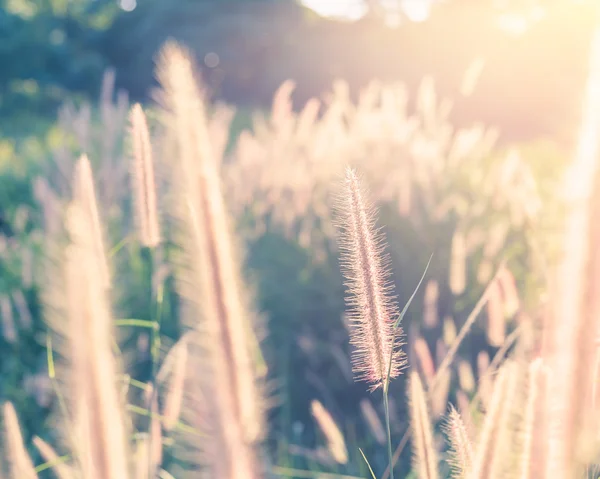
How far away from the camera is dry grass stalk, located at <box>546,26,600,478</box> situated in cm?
49

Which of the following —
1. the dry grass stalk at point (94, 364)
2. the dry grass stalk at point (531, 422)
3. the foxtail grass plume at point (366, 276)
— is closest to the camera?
the dry grass stalk at point (94, 364)

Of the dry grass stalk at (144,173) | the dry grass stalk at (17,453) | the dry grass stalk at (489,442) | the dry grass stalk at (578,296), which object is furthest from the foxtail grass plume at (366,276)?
the dry grass stalk at (17,453)

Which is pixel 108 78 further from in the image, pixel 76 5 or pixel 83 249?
pixel 76 5

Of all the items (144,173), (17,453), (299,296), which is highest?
(144,173)

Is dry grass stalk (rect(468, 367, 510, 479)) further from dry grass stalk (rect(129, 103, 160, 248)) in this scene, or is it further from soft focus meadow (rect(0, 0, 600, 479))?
dry grass stalk (rect(129, 103, 160, 248))

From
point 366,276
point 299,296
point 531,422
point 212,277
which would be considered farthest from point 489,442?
point 299,296

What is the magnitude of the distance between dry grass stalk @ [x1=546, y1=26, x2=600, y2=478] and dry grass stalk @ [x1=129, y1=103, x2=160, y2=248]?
0.71 m

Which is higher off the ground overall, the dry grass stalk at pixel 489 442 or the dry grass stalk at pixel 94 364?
the dry grass stalk at pixel 94 364

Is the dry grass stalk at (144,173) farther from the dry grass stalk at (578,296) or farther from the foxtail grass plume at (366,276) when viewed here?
the dry grass stalk at (578,296)

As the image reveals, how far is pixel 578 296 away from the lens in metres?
0.50

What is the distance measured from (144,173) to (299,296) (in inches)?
90.0

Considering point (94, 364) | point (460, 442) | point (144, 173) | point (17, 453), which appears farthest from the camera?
point (144, 173)

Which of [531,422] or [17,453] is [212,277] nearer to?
[531,422]

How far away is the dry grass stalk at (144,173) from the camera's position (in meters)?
1.07
